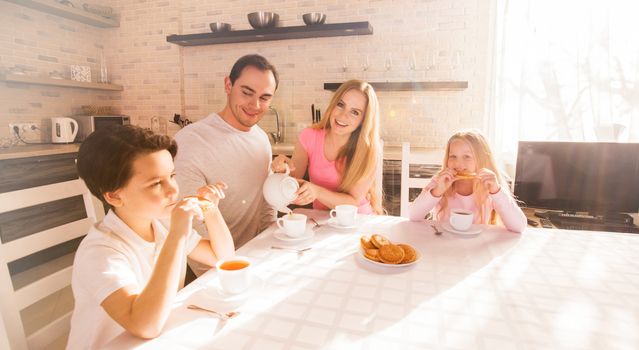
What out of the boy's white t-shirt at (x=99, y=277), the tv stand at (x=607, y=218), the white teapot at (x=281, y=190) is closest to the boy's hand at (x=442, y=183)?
the white teapot at (x=281, y=190)

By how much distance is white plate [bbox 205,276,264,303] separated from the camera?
0.85 meters

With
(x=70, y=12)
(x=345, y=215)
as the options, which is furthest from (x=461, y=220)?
(x=70, y=12)

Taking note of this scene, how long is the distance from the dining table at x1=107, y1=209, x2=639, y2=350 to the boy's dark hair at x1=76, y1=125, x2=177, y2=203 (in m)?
0.35

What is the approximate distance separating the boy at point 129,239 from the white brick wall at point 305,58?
2.99 metres

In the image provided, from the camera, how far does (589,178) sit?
250cm

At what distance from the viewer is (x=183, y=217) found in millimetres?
874

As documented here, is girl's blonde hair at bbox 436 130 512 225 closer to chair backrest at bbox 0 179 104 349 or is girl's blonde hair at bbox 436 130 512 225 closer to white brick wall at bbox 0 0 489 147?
chair backrest at bbox 0 179 104 349

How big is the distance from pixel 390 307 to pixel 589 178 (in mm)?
2378

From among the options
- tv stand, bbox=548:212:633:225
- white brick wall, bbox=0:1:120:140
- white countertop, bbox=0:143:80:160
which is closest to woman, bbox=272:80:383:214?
tv stand, bbox=548:212:633:225

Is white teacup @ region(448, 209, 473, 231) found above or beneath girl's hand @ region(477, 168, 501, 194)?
beneath

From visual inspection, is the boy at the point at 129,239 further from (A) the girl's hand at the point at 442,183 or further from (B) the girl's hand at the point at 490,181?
(B) the girl's hand at the point at 490,181

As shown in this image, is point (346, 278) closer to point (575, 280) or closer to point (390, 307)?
point (390, 307)

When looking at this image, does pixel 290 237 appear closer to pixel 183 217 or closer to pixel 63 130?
pixel 183 217

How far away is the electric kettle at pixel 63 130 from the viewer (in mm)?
3674
